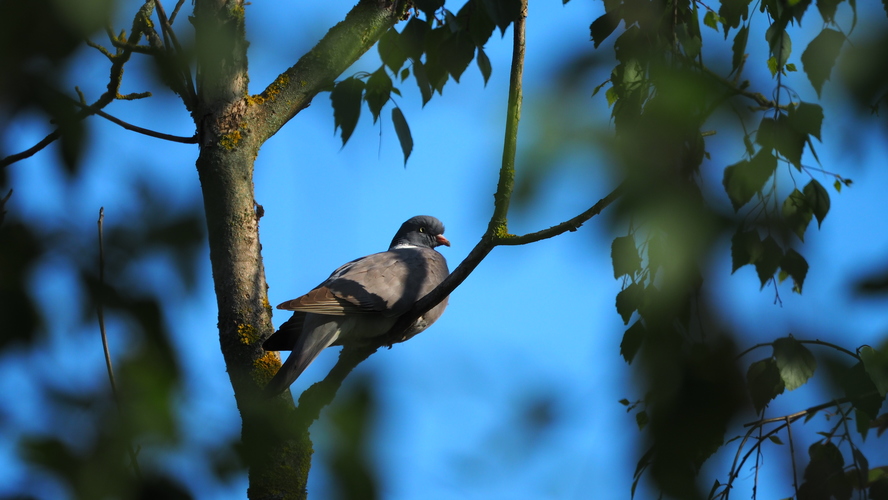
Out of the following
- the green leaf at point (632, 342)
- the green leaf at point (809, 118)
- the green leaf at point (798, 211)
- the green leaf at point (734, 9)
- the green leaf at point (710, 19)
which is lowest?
the green leaf at point (632, 342)

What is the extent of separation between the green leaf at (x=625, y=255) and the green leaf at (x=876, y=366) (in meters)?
0.43

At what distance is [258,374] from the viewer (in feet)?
9.11

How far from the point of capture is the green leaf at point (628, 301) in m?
1.48

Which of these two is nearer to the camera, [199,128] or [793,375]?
[793,375]

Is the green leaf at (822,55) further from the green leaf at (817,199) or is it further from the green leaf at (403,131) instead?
the green leaf at (403,131)

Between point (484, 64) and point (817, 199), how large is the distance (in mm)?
913

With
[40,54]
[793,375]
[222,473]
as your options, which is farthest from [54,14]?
[793,375]

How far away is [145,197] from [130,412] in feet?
1.08

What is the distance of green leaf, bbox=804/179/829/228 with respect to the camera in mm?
1585

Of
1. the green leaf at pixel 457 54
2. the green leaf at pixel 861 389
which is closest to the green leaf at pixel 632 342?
the green leaf at pixel 861 389

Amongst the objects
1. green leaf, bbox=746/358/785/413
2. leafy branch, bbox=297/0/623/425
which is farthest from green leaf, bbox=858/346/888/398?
leafy branch, bbox=297/0/623/425

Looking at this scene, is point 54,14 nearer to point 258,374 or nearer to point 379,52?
point 379,52

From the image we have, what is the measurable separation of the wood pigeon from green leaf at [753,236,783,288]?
1.81 meters

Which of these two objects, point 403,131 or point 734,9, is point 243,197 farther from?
point 734,9
